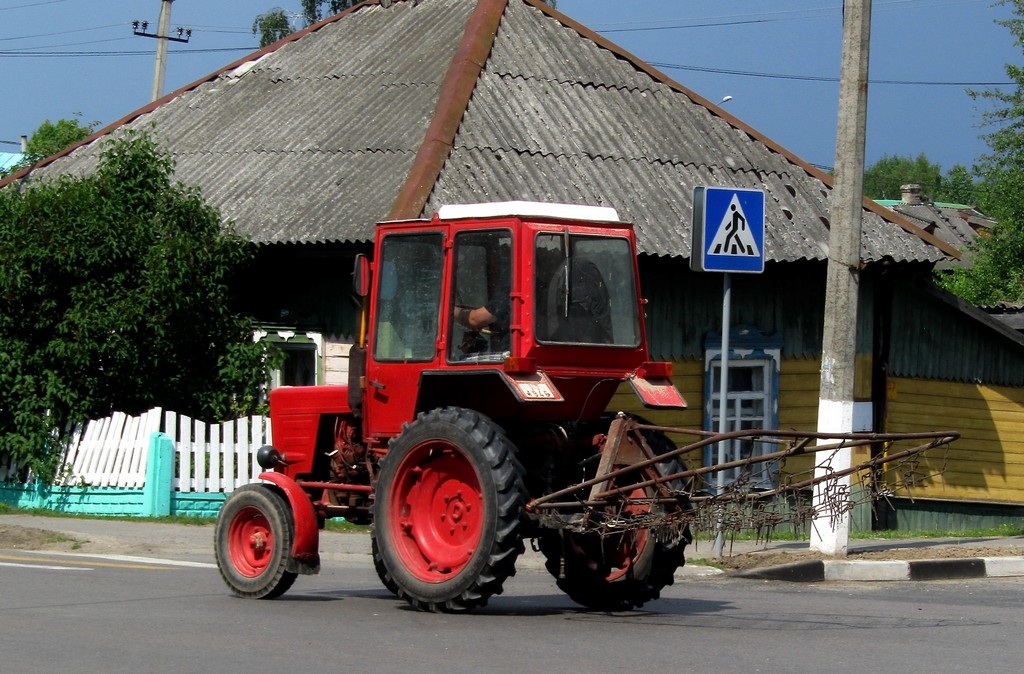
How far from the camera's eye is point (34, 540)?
559 inches

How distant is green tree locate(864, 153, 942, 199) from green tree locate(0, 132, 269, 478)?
118 meters

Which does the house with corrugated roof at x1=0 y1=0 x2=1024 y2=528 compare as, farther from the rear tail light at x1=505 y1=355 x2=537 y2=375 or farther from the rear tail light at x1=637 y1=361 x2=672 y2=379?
the rear tail light at x1=505 y1=355 x2=537 y2=375

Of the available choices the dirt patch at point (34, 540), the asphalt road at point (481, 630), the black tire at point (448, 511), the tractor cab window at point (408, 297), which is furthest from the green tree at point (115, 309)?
the black tire at point (448, 511)

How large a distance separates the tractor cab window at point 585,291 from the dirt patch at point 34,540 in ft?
21.0

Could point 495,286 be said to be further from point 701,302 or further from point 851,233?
point 701,302

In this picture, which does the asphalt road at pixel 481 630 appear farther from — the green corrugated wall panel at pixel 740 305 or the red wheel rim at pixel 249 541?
the green corrugated wall panel at pixel 740 305

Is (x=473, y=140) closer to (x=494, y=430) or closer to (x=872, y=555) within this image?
(x=872, y=555)

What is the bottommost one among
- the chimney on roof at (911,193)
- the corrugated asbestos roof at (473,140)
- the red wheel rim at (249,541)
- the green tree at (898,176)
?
the red wheel rim at (249,541)

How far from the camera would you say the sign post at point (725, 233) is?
12523mm

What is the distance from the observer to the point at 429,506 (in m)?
9.45

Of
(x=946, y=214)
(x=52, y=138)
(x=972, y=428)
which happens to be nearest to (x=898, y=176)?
(x=946, y=214)

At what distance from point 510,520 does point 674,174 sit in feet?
33.0

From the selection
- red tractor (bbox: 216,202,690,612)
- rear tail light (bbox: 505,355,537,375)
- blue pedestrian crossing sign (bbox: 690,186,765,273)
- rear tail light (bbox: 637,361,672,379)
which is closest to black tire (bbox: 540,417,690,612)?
red tractor (bbox: 216,202,690,612)

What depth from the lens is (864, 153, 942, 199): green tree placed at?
136 meters
